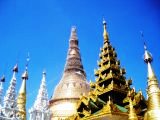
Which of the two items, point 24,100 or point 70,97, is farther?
point 70,97

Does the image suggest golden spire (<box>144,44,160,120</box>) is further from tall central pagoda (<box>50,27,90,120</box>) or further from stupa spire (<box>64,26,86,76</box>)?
stupa spire (<box>64,26,86,76</box>)

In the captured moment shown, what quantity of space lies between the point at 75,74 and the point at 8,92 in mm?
14093

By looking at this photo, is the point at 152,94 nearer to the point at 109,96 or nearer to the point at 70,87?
the point at 109,96

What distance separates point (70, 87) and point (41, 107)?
687 cm

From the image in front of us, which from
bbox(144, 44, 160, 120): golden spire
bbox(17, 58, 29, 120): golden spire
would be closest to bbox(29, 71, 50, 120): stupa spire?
bbox(17, 58, 29, 120): golden spire

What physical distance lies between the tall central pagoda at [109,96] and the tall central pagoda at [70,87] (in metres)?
8.17

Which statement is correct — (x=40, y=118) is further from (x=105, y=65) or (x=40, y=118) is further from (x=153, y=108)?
(x=153, y=108)

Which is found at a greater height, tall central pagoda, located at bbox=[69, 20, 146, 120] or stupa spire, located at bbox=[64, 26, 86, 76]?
stupa spire, located at bbox=[64, 26, 86, 76]

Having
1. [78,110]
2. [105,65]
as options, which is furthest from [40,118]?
[105,65]

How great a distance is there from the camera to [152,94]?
16750mm

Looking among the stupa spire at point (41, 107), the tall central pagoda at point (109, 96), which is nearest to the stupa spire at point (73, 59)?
the stupa spire at point (41, 107)

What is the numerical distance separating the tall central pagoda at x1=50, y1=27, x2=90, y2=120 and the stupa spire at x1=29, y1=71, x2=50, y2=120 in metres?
3.02

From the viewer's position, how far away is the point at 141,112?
17.4 metres

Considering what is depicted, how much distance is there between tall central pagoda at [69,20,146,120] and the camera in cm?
1642
